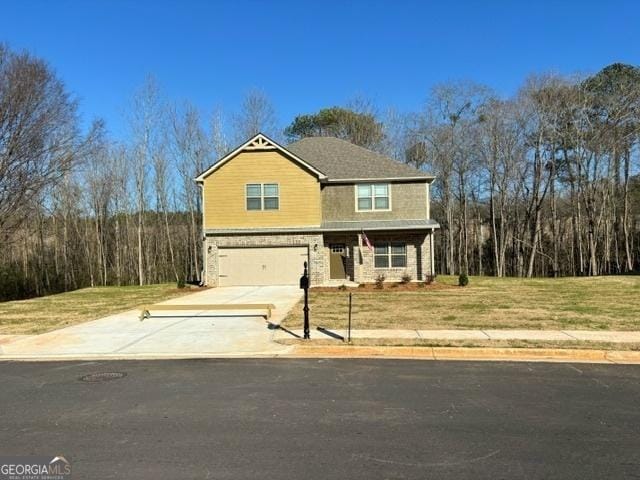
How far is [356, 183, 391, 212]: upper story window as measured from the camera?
1027 inches

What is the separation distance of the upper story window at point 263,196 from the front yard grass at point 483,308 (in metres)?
5.90

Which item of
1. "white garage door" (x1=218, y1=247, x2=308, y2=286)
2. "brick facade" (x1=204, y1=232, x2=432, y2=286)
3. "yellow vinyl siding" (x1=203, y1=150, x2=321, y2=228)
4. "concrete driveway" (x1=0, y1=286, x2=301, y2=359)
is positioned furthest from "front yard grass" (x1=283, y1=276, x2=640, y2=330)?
"yellow vinyl siding" (x1=203, y1=150, x2=321, y2=228)

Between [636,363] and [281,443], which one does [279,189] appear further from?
[281,443]

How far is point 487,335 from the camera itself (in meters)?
10.4

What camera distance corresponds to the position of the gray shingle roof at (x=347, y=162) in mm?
26219

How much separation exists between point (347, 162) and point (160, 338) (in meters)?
18.5

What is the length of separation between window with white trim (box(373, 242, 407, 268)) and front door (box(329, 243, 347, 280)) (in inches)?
65.0

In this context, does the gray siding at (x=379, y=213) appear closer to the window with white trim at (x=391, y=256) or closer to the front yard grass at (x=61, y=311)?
the window with white trim at (x=391, y=256)

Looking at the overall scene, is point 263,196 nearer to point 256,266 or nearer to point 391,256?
point 256,266

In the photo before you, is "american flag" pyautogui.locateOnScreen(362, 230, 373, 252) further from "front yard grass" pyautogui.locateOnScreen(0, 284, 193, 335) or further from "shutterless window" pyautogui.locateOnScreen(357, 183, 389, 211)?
"front yard grass" pyautogui.locateOnScreen(0, 284, 193, 335)

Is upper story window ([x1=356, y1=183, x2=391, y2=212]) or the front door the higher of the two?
upper story window ([x1=356, y1=183, x2=391, y2=212])

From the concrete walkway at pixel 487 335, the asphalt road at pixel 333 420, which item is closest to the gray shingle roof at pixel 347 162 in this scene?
the concrete walkway at pixel 487 335

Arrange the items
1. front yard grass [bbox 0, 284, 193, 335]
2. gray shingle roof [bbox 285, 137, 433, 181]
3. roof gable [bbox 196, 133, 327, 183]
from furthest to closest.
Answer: gray shingle roof [bbox 285, 137, 433, 181], roof gable [bbox 196, 133, 327, 183], front yard grass [bbox 0, 284, 193, 335]

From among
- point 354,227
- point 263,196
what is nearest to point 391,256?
point 354,227
